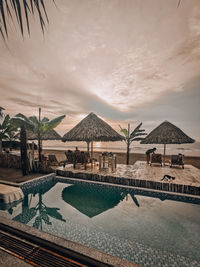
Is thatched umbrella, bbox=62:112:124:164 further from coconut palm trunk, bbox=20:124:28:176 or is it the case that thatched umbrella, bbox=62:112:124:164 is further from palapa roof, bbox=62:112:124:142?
coconut palm trunk, bbox=20:124:28:176

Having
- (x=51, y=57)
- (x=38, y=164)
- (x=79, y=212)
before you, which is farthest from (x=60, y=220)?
(x=51, y=57)

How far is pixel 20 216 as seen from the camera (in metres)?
4.16

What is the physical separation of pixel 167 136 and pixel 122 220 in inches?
332

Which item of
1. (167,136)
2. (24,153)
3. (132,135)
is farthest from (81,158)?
(167,136)

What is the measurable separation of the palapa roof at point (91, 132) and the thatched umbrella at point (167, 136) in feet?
9.62

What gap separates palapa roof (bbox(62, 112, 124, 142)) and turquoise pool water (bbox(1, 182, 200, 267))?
3.63 meters

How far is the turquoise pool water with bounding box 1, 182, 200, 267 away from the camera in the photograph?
2.76 meters

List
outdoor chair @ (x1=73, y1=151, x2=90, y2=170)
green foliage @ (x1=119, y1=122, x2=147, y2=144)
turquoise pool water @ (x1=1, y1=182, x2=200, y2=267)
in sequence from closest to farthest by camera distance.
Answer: turquoise pool water @ (x1=1, y1=182, x2=200, y2=267)
outdoor chair @ (x1=73, y1=151, x2=90, y2=170)
green foliage @ (x1=119, y1=122, x2=147, y2=144)

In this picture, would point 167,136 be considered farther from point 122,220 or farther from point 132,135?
point 122,220

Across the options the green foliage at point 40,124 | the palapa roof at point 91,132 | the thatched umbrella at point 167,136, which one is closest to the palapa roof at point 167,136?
the thatched umbrella at point 167,136

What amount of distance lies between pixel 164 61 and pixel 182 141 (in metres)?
5.99

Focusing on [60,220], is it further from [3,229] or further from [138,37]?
[138,37]

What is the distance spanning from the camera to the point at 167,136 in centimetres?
1046

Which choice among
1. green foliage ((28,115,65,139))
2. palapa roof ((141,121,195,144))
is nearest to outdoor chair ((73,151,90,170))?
green foliage ((28,115,65,139))
